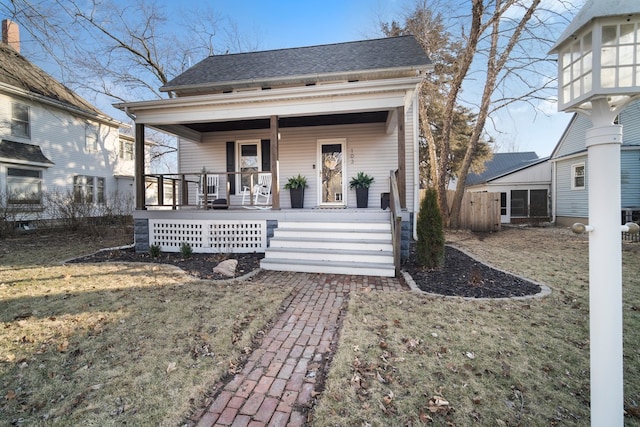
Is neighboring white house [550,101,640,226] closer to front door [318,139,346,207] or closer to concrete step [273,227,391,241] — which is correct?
front door [318,139,346,207]

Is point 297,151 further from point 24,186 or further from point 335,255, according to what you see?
point 24,186

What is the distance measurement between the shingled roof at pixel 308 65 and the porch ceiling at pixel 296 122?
3.98ft

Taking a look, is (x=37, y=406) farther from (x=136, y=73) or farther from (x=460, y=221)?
(x=136, y=73)

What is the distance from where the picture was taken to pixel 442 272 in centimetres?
548

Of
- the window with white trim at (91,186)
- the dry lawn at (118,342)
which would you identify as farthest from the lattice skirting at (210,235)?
the window with white trim at (91,186)

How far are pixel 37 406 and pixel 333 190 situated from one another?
26.7ft

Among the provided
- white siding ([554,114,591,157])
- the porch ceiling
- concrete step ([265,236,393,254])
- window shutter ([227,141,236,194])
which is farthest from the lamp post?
white siding ([554,114,591,157])

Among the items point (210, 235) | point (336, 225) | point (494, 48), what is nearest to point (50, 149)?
point (210, 235)

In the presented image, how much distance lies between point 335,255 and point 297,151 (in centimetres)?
491

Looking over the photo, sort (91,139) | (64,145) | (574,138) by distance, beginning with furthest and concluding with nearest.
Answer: (91,139)
(574,138)
(64,145)

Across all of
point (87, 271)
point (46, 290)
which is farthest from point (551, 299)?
point (87, 271)

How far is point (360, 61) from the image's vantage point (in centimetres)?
928

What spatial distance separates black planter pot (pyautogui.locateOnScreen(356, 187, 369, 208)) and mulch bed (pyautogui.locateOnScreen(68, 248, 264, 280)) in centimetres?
353

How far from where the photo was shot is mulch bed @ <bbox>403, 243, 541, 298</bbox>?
4.34 m
